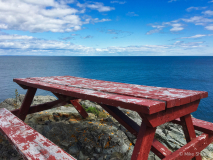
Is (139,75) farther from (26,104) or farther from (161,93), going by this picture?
(161,93)

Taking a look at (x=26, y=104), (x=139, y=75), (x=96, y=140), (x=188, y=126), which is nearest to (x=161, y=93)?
(x=188, y=126)

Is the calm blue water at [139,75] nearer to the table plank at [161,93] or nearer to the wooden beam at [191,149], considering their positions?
the wooden beam at [191,149]

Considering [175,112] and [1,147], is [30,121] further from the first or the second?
[175,112]

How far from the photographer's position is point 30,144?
1.81 meters

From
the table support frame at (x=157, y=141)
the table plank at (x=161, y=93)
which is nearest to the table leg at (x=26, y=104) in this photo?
the table support frame at (x=157, y=141)

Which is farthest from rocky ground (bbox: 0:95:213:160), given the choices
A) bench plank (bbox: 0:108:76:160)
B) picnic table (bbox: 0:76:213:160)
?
bench plank (bbox: 0:108:76:160)

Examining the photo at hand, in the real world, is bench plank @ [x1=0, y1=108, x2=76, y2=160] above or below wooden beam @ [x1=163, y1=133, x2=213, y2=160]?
above

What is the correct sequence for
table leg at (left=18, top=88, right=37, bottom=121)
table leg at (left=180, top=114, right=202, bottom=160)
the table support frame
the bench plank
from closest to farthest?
the bench plank
the table support frame
table leg at (left=180, top=114, right=202, bottom=160)
table leg at (left=18, top=88, right=37, bottom=121)

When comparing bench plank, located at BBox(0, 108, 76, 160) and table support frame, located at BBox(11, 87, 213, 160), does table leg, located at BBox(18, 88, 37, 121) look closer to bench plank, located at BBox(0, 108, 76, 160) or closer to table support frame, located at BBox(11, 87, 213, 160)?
table support frame, located at BBox(11, 87, 213, 160)

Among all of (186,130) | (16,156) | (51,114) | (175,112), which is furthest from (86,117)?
(175,112)

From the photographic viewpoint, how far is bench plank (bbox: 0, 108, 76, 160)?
5.21ft

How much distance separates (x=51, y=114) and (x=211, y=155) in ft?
14.3

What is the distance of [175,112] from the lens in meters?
1.92

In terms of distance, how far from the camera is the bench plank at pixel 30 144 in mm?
1587
